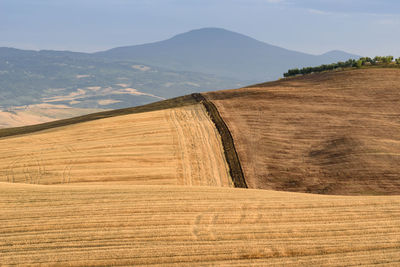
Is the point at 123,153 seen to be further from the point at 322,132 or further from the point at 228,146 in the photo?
the point at 322,132

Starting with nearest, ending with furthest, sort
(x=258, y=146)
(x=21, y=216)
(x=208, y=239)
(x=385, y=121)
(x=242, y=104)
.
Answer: (x=208, y=239) → (x=21, y=216) → (x=258, y=146) → (x=385, y=121) → (x=242, y=104)

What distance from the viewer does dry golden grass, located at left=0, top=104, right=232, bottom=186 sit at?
30359mm

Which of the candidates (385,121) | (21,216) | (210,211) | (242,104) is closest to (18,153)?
(21,216)

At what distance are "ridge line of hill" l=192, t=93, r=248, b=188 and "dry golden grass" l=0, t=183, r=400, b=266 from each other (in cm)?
928

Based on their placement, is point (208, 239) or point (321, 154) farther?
point (321, 154)

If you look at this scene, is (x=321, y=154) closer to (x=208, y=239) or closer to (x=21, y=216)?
(x=208, y=239)

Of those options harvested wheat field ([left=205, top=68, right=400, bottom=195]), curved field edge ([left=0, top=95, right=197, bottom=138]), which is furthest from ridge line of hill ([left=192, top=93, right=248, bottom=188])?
curved field edge ([left=0, top=95, right=197, bottom=138])

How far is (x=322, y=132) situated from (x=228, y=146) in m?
10.9

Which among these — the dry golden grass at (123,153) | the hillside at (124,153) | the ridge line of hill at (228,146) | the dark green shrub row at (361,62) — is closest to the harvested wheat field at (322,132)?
the ridge line of hill at (228,146)

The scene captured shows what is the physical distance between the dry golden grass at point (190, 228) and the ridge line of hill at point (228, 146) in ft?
30.5

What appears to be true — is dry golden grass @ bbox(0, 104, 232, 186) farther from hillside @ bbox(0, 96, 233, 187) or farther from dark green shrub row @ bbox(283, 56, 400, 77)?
dark green shrub row @ bbox(283, 56, 400, 77)

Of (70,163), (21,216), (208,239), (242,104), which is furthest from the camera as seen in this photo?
(242,104)

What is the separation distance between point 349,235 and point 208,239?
661 cm

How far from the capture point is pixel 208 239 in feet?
55.4
